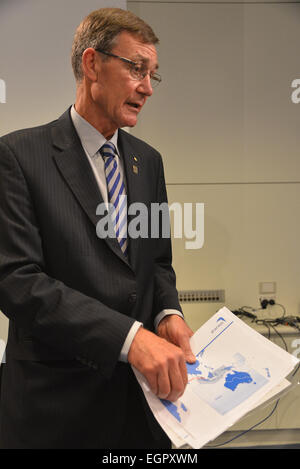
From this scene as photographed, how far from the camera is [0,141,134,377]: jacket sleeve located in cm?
100

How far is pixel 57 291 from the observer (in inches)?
40.7

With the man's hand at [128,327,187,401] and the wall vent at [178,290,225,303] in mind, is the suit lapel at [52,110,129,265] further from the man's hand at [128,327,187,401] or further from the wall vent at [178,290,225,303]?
the wall vent at [178,290,225,303]

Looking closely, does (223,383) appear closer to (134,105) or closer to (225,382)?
(225,382)

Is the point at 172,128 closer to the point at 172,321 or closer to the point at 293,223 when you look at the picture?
the point at 293,223

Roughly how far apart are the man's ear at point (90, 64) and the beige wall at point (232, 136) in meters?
1.52

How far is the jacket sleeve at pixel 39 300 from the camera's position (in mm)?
996

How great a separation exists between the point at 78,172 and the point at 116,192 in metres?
0.14

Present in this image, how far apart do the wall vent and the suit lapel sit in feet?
5.84

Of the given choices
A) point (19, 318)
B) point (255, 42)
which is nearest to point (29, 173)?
point (19, 318)

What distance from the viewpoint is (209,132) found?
2.83 m

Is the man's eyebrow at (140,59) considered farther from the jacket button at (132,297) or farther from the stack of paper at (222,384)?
the stack of paper at (222,384)

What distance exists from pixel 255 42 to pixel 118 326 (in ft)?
8.03

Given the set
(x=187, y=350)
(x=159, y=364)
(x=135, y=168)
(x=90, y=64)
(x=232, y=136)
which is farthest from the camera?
(x=232, y=136)

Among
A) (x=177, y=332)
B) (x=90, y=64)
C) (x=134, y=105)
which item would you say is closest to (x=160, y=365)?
(x=177, y=332)
